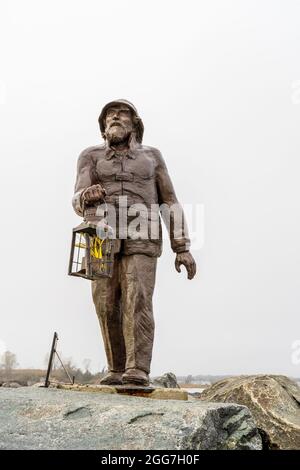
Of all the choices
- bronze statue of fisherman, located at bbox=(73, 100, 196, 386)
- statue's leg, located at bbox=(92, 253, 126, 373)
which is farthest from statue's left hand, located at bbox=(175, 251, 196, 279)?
statue's leg, located at bbox=(92, 253, 126, 373)

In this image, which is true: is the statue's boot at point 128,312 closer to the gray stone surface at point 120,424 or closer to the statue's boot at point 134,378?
the statue's boot at point 134,378

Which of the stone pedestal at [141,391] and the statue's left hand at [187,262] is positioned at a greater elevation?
the statue's left hand at [187,262]

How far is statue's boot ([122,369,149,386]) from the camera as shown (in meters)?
5.06

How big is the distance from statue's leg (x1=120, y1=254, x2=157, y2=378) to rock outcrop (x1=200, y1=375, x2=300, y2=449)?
1.20 metres

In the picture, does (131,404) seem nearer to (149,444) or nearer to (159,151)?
(149,444)

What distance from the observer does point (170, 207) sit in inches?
241

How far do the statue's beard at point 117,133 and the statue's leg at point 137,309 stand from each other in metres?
1.30

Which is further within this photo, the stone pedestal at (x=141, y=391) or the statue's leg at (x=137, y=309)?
the statue's leg at (x=137, y=309)

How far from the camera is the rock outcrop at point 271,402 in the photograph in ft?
17.0

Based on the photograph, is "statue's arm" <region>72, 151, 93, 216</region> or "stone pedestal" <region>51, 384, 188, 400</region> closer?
"stone pedestal" <region>51, 384, 188, 400</region>

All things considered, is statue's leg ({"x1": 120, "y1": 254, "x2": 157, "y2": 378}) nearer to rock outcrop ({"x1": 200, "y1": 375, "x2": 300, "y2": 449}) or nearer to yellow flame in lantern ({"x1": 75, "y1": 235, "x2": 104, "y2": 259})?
yellow flame in lantern ({"x1": 75, "y1": 235, "x2": 104, "y2": 259})

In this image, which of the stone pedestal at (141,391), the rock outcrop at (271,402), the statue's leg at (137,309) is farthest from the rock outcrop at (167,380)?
the stone pedestal at (141,391)
